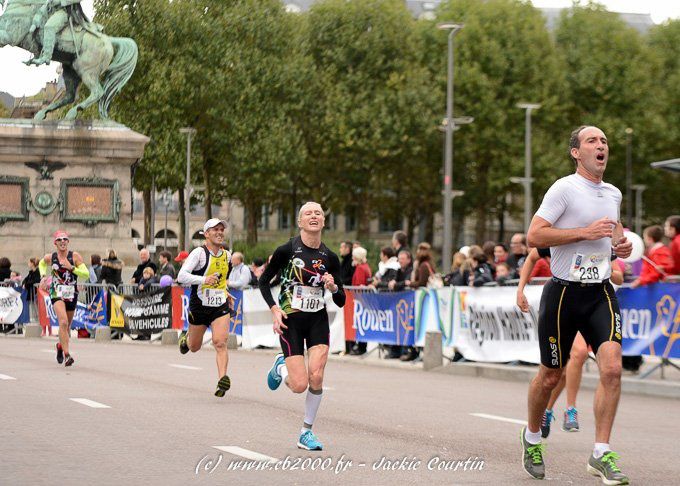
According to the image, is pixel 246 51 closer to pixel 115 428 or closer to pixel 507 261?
pixel 507 261

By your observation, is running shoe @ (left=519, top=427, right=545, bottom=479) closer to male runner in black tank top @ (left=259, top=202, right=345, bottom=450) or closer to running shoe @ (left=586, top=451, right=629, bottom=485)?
running shoe @ (left=586, top=451, right=629, bottom=485)

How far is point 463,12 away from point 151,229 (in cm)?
1861

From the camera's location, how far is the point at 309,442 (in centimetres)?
1050

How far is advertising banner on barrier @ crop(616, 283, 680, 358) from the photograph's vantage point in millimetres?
16938

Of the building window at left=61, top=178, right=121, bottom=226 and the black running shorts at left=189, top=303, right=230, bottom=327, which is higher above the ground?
the building window at left=61, top=178, right=121, bottom=226

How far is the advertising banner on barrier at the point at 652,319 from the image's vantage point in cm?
1694

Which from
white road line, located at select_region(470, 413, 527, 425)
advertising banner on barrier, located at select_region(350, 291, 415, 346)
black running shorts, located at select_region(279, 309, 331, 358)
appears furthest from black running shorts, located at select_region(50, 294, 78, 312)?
black running shorts, located at select_region(279, 309, 331, 358)

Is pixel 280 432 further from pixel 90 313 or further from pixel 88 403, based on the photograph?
pixel 90 313

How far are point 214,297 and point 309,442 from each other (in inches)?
206

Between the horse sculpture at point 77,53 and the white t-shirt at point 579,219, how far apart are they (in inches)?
1096

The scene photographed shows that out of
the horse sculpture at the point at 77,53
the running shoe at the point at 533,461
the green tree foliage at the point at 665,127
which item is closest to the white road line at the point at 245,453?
the running shoe at the point at 533,461

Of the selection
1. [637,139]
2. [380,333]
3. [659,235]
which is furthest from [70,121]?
[637,139]

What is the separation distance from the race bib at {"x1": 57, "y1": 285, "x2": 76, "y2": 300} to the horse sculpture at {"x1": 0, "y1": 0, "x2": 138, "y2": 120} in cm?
1632

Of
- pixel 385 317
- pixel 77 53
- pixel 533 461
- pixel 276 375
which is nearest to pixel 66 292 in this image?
pixel 385 317
